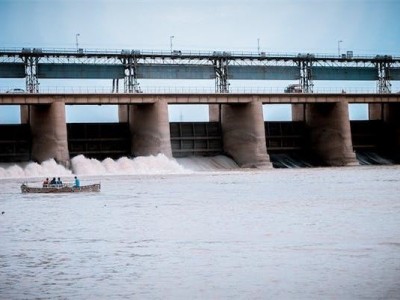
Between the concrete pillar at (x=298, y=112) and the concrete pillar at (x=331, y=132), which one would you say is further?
the concrete pillar at (x=298, y=112)

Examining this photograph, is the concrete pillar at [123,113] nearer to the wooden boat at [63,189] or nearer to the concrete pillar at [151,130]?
the concrete pillar at [151,130]

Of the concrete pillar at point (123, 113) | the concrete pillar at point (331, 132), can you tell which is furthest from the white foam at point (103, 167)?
the concrete pillar at point (331, 132)

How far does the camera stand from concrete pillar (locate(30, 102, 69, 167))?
2514 inches

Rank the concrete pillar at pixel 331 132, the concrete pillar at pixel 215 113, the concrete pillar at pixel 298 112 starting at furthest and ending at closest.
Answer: the concrete pillar at pixel 298 112, the concrete pillar at pixel 215 113, the concrete pillar at pixel 331 132

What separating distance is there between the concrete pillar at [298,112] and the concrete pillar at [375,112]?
9.56 m

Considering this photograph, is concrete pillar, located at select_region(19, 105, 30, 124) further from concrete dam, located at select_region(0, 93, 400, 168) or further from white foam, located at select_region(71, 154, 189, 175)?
white foam, located at select_region(71, 154, 189, 175)

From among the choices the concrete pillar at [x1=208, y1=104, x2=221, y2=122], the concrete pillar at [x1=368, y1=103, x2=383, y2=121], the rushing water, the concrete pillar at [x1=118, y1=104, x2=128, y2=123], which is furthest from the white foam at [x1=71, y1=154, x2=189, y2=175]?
the concrete pillar at [x1=368, y1=103, x2=383, y2=121]

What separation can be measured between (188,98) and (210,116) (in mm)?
7609

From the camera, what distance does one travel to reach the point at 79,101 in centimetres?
6706

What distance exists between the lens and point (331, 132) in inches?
3017

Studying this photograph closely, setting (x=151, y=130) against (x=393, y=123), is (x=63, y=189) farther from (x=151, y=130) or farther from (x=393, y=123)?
(x=393, y=123)

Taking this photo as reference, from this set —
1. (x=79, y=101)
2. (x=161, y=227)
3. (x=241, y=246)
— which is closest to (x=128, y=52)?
(x=79, y=101)

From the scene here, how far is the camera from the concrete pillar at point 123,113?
74369 mm

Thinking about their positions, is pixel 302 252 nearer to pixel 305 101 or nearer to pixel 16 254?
pixel 16 254
